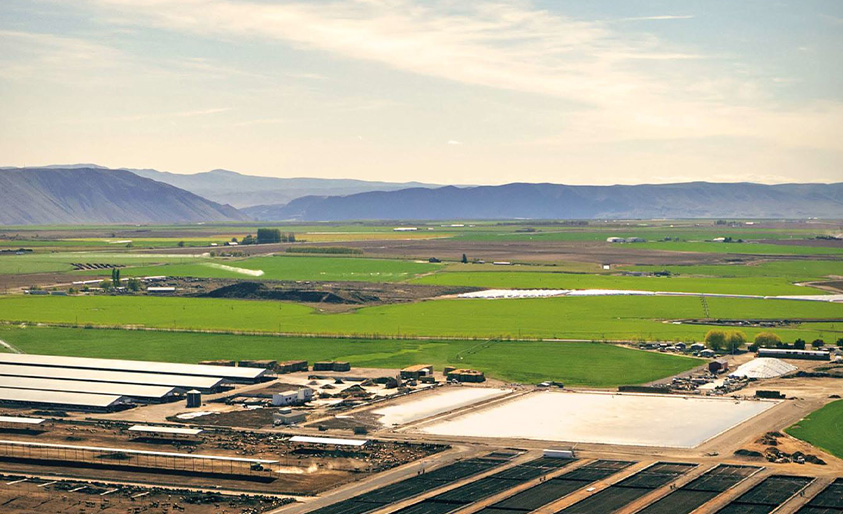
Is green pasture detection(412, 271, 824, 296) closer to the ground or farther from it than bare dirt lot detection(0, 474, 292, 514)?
farther from it

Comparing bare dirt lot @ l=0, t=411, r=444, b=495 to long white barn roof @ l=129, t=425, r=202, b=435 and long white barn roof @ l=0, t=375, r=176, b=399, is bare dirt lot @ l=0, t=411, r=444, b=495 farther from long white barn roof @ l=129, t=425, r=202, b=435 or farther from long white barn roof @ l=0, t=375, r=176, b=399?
long white barn roof @ l=0, t=375, r=176, b=399

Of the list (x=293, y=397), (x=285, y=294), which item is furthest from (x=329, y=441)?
(x=285, y=294)

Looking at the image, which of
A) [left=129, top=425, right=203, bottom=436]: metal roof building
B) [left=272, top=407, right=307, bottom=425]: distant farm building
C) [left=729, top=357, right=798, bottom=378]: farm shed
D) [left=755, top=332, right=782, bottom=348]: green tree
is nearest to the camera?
[left=129, top=425, right=203, bottom=436]: metal roof building

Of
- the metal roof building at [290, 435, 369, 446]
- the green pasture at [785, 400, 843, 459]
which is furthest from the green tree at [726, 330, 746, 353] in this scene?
the metal roof building at [290, 435, 369, 446]

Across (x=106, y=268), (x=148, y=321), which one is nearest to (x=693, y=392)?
Result: (x=148, y=321)

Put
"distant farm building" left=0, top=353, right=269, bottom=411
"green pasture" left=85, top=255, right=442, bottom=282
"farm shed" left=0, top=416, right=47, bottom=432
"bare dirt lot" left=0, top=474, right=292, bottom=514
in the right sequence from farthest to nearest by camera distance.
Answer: "green pasture" left=85, top=255, right=442, bottom=282 < "distant farm building" left=0, top=353, right=269, bottom=411 < "farm shed" left=0, top=416, right=47, bottom=432 < "bare dirt lot" left=0, top=474, right=292, bottom=514

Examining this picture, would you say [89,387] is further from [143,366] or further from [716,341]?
[716,341]
